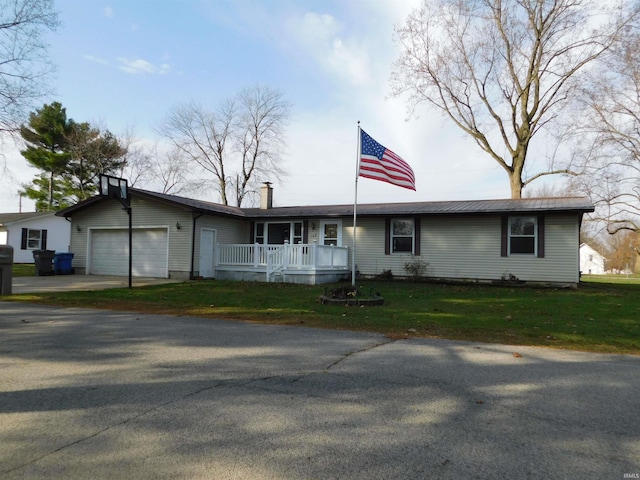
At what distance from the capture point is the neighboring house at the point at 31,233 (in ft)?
92.6

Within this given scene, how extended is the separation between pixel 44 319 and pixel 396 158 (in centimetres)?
1047

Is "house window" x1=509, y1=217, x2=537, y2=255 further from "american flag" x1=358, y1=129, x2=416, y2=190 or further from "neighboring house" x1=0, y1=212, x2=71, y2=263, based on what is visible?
"neighboring house" x1=0, y1=212, x2=71, y2=263

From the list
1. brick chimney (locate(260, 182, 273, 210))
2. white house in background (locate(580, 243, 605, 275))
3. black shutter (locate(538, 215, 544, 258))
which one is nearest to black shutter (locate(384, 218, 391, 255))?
black shutter (locate(538, 215, 544, 258))

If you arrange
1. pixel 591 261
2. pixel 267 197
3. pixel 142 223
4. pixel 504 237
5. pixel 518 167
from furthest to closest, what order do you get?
pixel 591 261, pixel 518 167, pixel 267 197, pixel 142 223, pixel 504 237

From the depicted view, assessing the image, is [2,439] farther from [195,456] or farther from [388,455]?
[388,455]

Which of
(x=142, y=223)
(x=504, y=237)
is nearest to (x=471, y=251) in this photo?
(x=504, y=237)

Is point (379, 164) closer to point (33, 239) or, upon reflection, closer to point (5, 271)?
point (5, 271)

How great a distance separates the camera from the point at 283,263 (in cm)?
1641

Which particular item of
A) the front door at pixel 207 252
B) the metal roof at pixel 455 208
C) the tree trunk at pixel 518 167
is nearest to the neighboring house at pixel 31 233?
the front door at pixel 207 252

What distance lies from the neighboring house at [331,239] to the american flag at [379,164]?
3.66 m

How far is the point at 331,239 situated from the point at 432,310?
9.91 meters

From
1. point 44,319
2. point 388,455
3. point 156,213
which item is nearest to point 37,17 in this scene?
point 156,213

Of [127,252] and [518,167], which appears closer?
[127,252]

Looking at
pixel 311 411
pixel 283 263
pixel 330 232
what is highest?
pixel 330 232
